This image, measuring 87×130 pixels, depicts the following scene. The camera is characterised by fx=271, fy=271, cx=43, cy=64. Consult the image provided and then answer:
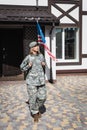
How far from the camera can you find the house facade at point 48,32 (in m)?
12.1

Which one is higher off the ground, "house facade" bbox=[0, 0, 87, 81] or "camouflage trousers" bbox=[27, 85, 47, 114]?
"house facade" bbox=[0, 0, 87, 81]

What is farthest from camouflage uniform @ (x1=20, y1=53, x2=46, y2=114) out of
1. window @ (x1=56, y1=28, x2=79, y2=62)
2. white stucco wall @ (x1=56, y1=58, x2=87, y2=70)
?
window @ (x1=56, y1=28, x2=79, y2=62)

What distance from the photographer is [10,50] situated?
14.1 meters

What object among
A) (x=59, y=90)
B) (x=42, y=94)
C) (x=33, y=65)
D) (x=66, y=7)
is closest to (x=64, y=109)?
(x=42, y=94)

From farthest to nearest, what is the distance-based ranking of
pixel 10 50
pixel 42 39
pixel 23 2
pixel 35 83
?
pixel 10 50 < pixel 23 2 < pixel 42 39 < pixel 35 83

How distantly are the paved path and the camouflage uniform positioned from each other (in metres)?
0.45

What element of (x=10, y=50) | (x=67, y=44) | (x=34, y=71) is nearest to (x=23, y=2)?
(x=10, y=50)

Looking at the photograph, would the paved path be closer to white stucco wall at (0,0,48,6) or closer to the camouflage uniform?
the camouflage uniform

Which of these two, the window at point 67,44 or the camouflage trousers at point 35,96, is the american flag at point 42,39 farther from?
the camouflage trousers at point 35,96

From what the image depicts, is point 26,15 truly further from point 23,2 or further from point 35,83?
point 35,83

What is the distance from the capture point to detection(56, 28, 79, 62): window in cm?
1512

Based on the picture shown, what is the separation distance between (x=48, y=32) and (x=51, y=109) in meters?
5.45

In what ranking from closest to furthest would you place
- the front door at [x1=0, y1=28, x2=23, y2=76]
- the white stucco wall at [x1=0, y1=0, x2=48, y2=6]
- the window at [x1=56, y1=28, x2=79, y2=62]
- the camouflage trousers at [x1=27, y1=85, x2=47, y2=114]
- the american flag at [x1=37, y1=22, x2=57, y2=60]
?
the camouflage trousers at [x1=27, y1=85, x2=47, y2=114] → the american flag at [x1=37, y1=22, x2=57, y2=60] → the white stucco wall at [x1=0, y1=0, x2=48, y2=6] → the front door at [x1=0, y1=28, x2=23, y2=76] → the window at [x1=56, y1=28, x2=79, y2=62]

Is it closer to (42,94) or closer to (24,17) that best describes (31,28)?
(24,17)
